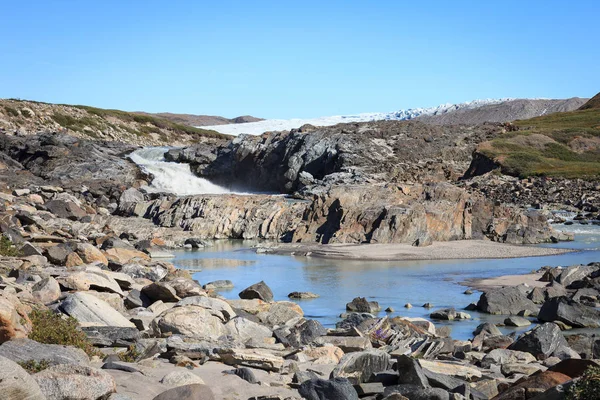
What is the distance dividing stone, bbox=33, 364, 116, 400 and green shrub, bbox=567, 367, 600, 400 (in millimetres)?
4674

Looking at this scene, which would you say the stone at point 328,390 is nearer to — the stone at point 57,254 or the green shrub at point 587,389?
the green shrub at point 587,389

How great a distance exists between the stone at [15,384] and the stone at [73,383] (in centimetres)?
54

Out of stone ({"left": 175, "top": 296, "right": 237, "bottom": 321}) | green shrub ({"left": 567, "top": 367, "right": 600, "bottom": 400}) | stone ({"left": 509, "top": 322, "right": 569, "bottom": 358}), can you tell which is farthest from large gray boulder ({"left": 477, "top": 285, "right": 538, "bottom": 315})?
green shrub ({"left": 567, "top": 367, "right": 600, "bottom": 400})

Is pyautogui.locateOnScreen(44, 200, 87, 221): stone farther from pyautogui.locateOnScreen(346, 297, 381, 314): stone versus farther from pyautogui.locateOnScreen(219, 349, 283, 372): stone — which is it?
pyautogui.locateOnScreen(219, 349, 283, 372): stone

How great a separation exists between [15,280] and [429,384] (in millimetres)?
9020

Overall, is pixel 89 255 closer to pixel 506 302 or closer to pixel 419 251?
pixel 506 302

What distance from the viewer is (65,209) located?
137 ft

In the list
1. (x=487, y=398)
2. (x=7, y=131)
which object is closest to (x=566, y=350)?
(x=487, y=398)

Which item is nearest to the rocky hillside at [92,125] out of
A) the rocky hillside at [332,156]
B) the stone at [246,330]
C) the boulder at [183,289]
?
the rocky hillside at [332,156]

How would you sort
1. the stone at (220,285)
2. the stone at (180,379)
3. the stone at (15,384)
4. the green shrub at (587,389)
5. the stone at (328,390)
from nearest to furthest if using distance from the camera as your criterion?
the stone at (15,384) → the green shrub at (587,389) → the stone at (180,379) → the stone at (328,390) → the stone at (220,285)

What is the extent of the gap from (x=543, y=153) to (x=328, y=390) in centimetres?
7947

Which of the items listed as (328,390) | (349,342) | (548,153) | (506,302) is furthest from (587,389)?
(548,153)

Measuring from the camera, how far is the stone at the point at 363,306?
20.6 m

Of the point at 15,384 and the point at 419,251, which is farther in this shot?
the point at 419,251
